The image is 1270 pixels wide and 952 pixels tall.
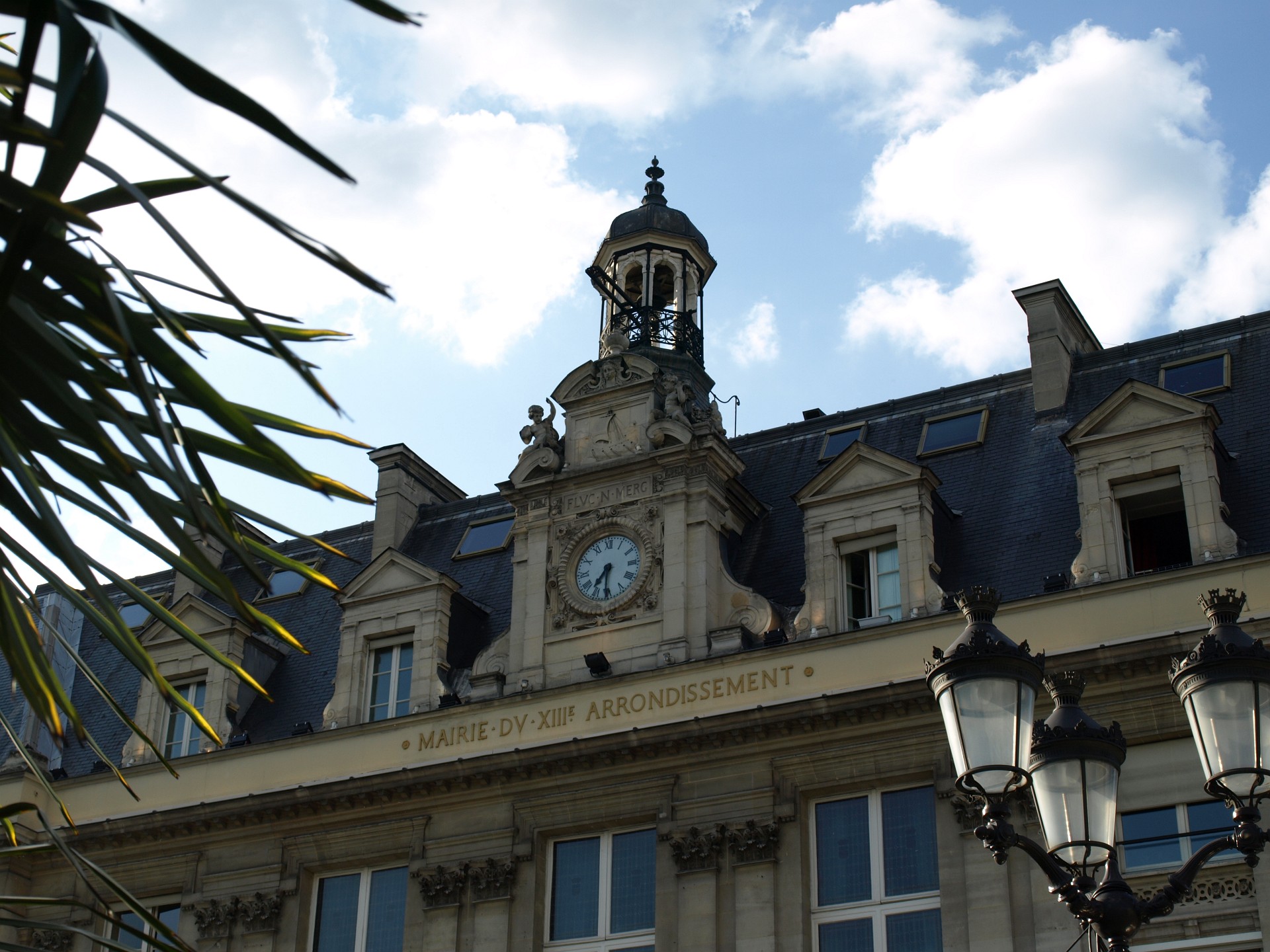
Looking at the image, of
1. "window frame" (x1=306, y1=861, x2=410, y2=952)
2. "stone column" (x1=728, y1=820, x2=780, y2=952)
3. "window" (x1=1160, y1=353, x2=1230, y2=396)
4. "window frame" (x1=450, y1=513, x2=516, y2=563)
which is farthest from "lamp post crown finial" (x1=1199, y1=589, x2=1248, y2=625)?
"window frame" (x1=450, y1=513, x2=516, y2=563)

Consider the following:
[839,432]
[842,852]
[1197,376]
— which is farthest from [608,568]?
[1197,376]

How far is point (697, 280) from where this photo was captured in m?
33.5

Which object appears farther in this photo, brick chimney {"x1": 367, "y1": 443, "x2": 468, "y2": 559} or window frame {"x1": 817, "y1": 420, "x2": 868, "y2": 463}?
brick chimney {"x1": 367, "y1": 443, "x2": 468, "y2": 559}

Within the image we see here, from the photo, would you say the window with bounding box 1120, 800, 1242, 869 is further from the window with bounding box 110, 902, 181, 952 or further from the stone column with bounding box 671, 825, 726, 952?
the window with bounding box 110, 902, 181, 952

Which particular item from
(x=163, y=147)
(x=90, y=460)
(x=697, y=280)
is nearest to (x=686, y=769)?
(x=697, y=280)

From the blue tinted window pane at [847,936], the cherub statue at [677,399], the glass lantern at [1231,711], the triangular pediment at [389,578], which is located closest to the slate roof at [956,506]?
the triangular pediment at [389,578]

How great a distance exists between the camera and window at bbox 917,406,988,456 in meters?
28.2

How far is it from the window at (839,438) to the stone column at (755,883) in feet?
25.5

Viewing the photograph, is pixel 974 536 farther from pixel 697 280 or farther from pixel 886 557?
pixel 697 280

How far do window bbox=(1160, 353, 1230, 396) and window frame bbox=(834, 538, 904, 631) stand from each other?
4954mm

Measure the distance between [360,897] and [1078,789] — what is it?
Answer: 54.2 ft

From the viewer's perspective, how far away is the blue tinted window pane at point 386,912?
84.6 ft

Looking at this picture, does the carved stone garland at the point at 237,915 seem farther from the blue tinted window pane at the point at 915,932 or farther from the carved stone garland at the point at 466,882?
the blue tinted window pane at the point at 915,932

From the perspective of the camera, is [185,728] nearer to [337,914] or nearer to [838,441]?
[337,914]
